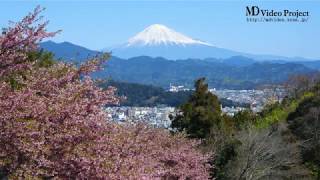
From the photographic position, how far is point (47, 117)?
7395 mm

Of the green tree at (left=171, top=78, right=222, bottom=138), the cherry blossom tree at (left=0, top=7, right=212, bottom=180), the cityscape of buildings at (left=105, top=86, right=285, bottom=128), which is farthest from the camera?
the green tree at (left=171, top=78, right=222, bottom=138)

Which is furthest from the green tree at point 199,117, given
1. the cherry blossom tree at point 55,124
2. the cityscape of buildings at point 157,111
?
the cherry blossom tree at point 55,124

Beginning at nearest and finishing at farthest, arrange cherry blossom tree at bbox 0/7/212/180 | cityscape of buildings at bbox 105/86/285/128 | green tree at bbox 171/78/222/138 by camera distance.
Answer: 1. cherry blossom tree at bbox 0/7/212/180
2. cityscape of buildings at bbox 105/86/285/128
3. green tree at bbox 171/78/222/138

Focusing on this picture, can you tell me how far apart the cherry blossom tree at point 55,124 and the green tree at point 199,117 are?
2710cm

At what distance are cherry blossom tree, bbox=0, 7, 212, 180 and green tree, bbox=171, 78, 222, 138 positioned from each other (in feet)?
88.9

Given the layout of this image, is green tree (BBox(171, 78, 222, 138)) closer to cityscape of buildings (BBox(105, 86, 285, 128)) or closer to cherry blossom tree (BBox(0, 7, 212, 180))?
cityscape of buildings (BBox(105, 86, 285, 128))

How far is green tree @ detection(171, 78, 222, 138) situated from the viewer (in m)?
36.5

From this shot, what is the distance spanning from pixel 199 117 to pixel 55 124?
2942cm

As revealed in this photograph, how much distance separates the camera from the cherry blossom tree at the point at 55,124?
717 centimetres

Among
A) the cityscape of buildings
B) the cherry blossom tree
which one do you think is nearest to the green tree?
the cityscape of buildings

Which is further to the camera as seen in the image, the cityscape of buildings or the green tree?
the green tree

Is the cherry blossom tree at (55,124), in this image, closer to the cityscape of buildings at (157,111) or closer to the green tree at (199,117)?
the cityscape of buildings at (157,111)

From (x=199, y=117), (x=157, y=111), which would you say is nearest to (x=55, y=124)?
(x=199, y=117)

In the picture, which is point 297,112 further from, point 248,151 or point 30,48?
point 30,48
